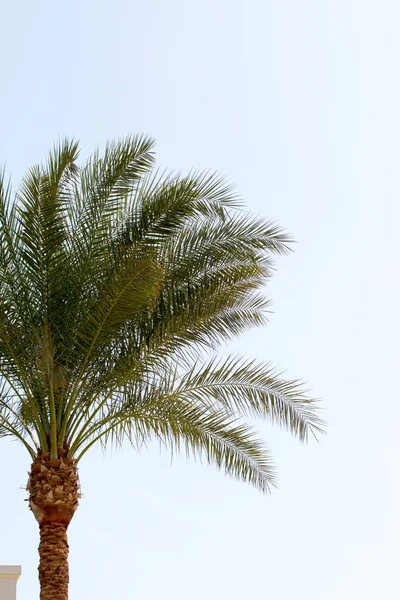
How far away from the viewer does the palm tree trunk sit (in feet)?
43.7

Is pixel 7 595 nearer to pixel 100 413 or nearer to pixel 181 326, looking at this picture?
pixel 100 413

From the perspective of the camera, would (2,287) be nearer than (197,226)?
Yes

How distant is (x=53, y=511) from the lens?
13570 mm

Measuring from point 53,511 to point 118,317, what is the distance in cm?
278

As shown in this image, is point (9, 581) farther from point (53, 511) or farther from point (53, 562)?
point (53, 511)

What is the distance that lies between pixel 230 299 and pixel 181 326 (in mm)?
970

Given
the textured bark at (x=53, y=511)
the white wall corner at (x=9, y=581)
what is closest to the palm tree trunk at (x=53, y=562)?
the textured bark at (x=53, y=511)

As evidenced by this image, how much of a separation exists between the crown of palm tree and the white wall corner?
175cm

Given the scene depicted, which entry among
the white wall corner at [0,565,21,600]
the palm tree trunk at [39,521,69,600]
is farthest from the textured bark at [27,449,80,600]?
the white wall corner at [0,565,21,600]

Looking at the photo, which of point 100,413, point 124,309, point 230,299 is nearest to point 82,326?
point 124,309

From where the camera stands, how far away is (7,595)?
1413 cm

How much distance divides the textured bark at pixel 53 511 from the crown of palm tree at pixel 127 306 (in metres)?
0.35

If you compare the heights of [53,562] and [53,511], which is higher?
[53,511]

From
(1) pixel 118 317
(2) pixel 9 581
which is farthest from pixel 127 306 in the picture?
(2) pixel 9 581
